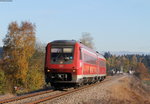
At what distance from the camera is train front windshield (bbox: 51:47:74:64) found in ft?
75.0

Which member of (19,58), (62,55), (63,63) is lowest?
(63,63)

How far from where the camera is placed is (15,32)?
53.1m

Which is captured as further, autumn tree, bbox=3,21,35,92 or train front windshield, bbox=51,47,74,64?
autumn tree, bbox=3,21,35,92

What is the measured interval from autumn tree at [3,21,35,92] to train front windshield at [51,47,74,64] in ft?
94.8

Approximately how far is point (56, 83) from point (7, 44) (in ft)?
101

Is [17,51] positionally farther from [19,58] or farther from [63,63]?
[63,63]

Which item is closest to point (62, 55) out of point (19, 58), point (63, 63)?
point (63, 63)

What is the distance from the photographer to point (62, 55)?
2300 cm

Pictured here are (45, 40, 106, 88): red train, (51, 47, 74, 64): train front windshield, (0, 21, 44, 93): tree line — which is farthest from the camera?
(0, 21, 44, 93): tree line

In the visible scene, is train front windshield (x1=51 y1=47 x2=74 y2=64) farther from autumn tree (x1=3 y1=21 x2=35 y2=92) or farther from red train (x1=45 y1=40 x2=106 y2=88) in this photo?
autumn tree (x1=3 y1=21 x2=35 y2=92)

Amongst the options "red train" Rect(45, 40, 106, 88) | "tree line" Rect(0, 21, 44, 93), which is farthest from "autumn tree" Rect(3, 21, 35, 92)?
"red train" Rect(45, 40, 106, 88)

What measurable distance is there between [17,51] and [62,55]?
98.5 feet

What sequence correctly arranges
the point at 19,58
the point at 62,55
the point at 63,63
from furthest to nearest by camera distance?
the point at 19,58 < the point at 62,55 < the point at 63,63

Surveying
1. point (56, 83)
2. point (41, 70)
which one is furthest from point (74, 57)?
point (41, 70)
